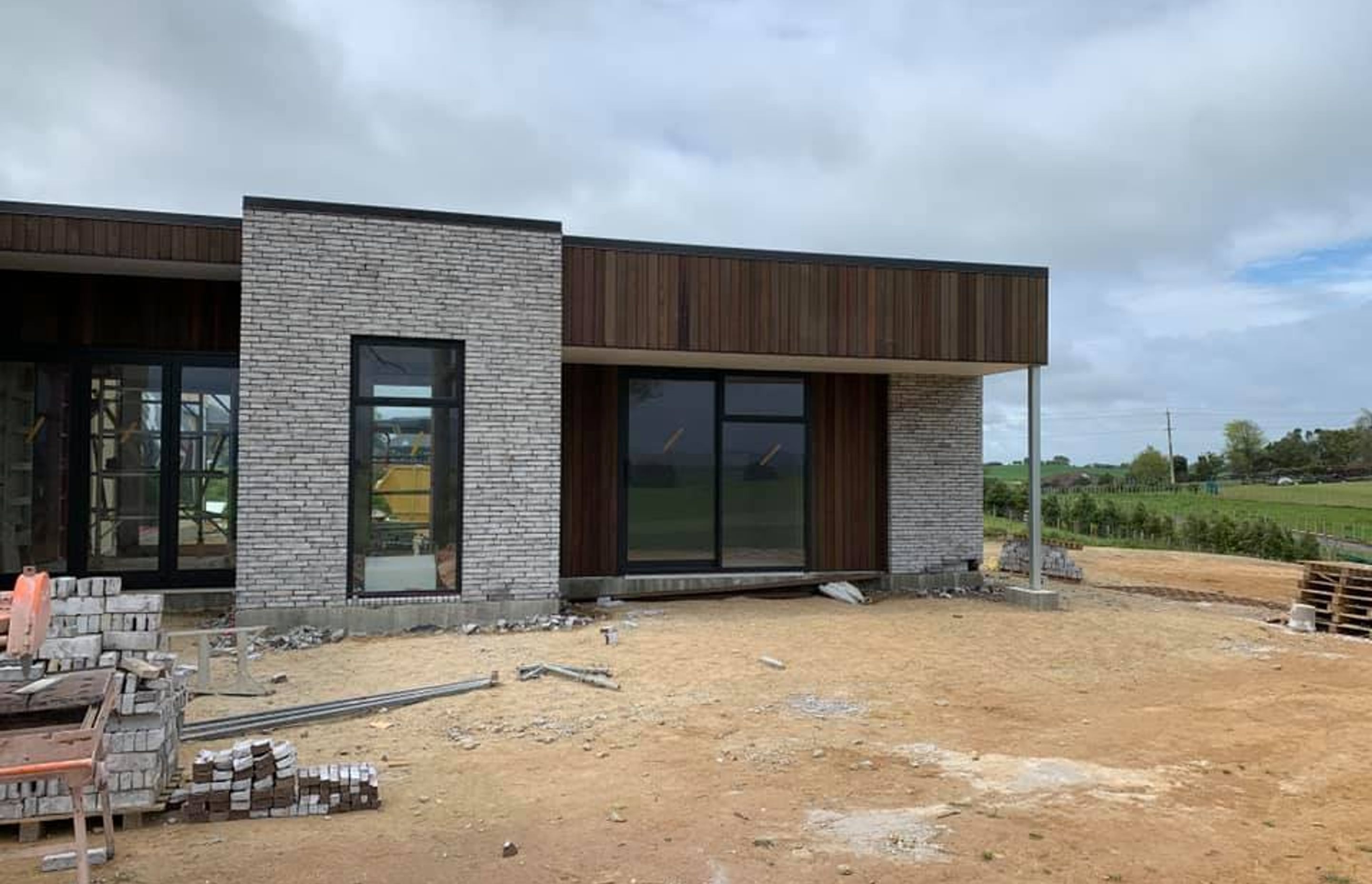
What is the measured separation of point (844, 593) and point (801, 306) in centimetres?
398

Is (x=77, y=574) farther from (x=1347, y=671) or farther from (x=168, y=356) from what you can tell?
(x=1347, y=671)

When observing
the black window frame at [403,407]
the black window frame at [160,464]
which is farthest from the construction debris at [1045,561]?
the black window frame at [160,464]

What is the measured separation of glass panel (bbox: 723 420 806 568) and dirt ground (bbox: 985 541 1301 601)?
20.4 feet

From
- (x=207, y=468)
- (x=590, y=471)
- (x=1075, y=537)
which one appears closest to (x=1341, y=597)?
(x=590, y=471)

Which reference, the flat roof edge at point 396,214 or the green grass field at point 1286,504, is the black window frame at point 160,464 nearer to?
the flat roof edge at point 396,214

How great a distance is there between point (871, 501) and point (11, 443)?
10847mm

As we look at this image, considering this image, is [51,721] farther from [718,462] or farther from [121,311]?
[718,462]

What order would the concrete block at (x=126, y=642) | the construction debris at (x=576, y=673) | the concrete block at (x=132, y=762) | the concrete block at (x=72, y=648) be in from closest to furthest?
the concrete block at (x=132, y=762) < the concrete block at (x=72, y=648) < the concrete block at (x=126, y=642) < the construction debris at (x=576, y=673)

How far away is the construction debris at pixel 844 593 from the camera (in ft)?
38.5

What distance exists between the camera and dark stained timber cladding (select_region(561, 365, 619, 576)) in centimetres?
1139

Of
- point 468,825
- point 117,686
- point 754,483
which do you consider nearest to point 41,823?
point 117,686

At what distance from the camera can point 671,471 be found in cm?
1186

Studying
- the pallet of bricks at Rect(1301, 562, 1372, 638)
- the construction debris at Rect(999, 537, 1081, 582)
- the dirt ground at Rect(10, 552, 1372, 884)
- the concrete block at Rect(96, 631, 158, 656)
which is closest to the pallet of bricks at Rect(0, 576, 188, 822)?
the concrete block at Rect(96, 631, 158, 656)

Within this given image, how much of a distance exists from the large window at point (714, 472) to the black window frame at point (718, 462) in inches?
Result: 0.6
